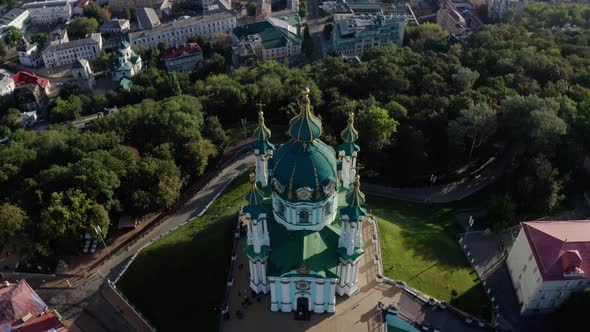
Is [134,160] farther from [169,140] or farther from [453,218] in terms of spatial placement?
[453,218]

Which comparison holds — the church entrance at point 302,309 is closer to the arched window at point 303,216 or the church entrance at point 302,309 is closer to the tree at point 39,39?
the arched window at point 303,216

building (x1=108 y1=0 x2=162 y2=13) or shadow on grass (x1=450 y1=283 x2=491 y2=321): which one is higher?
building (x1=108 y1=0 x2=162 y2=13)

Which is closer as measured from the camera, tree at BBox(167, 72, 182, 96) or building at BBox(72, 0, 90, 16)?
tree at BBox(167, 72, 182, 96)

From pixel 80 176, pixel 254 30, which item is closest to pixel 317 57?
pixel 254 30

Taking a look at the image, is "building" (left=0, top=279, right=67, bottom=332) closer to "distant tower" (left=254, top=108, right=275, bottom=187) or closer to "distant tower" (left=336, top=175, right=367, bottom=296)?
"distant tower" (left=254, top=108, right=275, bottom=187)

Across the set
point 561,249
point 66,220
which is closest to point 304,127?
point 561,249

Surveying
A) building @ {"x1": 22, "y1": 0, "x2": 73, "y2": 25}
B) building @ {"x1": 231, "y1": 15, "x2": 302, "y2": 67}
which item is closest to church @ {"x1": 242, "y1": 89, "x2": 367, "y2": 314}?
building @ {"x1": 231, "y1": 15, "x2": 302, "y2": 67}

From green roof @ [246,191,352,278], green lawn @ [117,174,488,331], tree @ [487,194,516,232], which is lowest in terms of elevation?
green lawn @ [117,174,488,331]

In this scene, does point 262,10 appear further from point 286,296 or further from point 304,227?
point 286,296

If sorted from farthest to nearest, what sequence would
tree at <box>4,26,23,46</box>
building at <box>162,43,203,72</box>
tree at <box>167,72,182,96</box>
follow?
tree at <box>4,26,23,46</box>
building at <box>162,43,203,72</box>
tree at <box>167,72,182,96</box>
